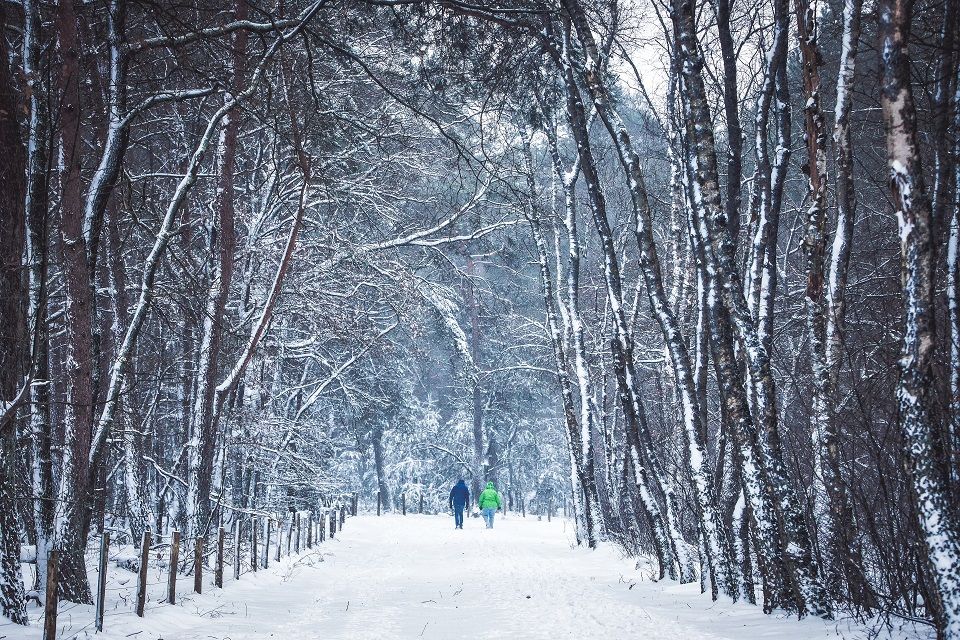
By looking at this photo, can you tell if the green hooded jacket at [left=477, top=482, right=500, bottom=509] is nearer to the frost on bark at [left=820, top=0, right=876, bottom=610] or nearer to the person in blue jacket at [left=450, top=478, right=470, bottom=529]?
the person in blue jacket at [left=450, top=478, right=470, bottom=529]

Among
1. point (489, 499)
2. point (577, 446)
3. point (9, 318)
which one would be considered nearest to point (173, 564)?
point (9, 318)

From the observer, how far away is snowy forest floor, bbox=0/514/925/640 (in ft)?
22.5

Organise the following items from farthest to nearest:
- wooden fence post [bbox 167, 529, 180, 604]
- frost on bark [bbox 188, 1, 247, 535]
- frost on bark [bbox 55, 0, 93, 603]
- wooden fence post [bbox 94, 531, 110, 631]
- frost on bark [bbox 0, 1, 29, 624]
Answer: frost on bark [bbox 188, 1, 247, 535], wooden fence post [bbox 167, 529, 180, 604], frost on bark [bbox 55, 0, 93, 603], wooden fence post [bbox 94, 531, 110, 631], frost on bark [bbox 0, 1, 29, 624]

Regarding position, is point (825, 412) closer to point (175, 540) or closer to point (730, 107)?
point (730, 107)

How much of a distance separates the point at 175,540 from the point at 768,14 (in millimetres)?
10783

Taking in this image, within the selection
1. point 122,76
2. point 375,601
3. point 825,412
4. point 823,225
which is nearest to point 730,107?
point 823,225

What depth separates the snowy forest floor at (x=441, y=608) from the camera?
22.5 ft

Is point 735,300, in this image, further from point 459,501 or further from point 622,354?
point 459,501

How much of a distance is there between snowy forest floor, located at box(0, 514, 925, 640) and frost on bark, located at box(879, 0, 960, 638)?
1.02 m

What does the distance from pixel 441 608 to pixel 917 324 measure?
626 centimetres

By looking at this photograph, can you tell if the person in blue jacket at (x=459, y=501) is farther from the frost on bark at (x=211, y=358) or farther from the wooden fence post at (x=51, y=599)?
the wooden fence post at (x=51, y=599)

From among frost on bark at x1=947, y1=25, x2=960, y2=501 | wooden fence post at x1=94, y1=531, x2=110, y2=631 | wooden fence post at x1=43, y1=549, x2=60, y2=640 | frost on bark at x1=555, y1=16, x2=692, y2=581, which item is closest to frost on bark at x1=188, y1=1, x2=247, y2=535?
frost on bark at x1=555, y1=16, x2=692, y2=581

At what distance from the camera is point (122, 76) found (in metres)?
7.35

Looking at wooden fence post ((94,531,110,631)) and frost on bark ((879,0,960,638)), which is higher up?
frost on bark ((879,0,960,638))
